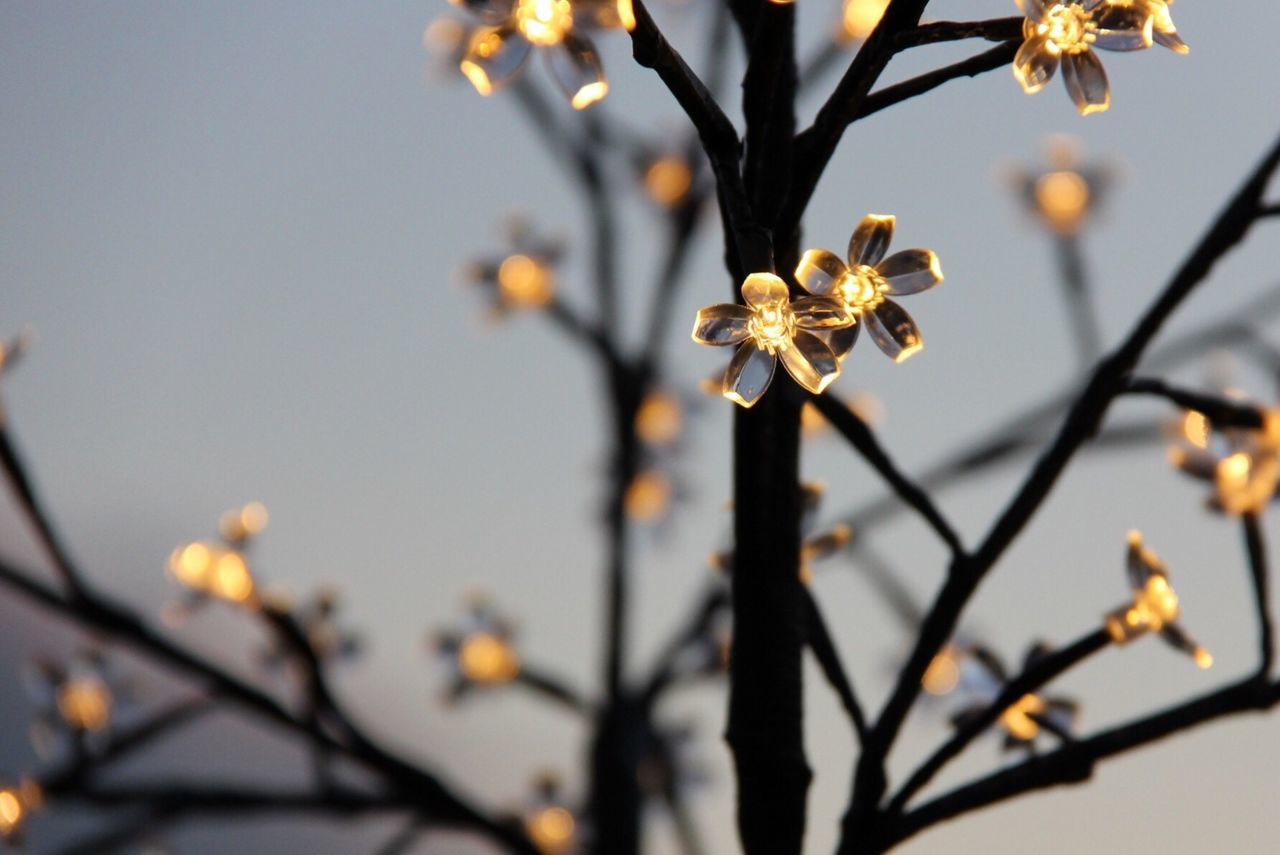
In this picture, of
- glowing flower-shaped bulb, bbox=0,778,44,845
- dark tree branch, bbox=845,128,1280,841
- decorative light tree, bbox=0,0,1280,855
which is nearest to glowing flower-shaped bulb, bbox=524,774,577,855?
decorative light tree, bbox=0,0,1280,855

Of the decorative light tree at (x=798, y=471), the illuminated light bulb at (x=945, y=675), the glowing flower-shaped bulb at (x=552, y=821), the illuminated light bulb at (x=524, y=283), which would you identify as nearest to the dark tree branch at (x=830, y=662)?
the decorative light tree at (x=798, y=471)

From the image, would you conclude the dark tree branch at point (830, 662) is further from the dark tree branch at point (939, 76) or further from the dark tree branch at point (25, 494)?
the dark tree branch at point (25, 494)

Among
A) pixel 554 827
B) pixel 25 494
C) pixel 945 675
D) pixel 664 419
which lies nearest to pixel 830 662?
pixel 25 494

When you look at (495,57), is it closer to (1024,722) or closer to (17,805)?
(1024,722)

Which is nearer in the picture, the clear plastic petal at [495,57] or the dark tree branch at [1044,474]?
the clear plastic petal at [495,57]

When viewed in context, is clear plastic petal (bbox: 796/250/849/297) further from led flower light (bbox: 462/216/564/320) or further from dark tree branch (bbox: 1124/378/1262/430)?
led flower light (bbox: 462/216/564/320)

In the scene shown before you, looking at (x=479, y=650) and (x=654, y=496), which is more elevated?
(x=654, y=496)

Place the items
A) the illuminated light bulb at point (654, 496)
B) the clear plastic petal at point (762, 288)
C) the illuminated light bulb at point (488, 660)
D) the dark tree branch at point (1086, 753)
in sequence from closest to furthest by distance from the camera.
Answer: the clear plastic petal at point (762, 288)
the dark tree branch at point (1086, 753)
the illuminated light bulb at point (488, 660)
the illuminated light bulb at point (654, 496)
